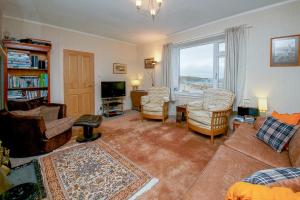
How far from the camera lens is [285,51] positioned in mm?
2689

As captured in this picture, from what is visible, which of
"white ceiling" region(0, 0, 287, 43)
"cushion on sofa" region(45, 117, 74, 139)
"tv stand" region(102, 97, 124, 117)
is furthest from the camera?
"tv stand" region(102, 97, 124, 117)

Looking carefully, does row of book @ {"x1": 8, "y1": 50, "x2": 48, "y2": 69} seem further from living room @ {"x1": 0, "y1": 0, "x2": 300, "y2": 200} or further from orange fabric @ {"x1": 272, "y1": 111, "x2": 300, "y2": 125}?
orange fabric @ {"x1": 272, "y1": 111, "x2": 300, "y2": 125}

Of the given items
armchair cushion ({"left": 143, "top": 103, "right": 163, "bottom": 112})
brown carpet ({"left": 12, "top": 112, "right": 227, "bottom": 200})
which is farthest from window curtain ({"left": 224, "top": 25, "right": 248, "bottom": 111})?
armchair cushion ({"left": 143, "top": 103, "right": 163, "bottom": 112})

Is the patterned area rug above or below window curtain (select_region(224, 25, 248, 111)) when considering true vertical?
below

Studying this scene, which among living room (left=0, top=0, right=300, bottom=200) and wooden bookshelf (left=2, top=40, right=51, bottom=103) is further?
wooden bookshelf (left=2, top=40, right=51, bottom=103)

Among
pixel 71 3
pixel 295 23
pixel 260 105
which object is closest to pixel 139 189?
pixel 260 105

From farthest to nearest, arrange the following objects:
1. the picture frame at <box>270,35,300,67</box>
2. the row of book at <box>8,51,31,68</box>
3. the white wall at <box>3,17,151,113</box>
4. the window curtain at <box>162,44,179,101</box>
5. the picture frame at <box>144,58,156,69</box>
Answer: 1. the picture frame at <box>144,58,156,69</box>
2. the window curtain at <box>162,44,179,101</box>
3. the white wall at <box>3,17,151,113</box>
4. the row of book at <box>8,51,31,68</box>
5. the picture frame at <box>270,35,300,67</box>

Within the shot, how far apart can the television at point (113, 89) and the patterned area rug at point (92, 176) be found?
8.49ft

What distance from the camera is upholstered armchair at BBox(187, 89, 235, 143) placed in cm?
286

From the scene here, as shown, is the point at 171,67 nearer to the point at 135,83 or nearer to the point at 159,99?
the point at 159,99

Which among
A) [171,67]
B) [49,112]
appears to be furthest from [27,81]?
[171,67]

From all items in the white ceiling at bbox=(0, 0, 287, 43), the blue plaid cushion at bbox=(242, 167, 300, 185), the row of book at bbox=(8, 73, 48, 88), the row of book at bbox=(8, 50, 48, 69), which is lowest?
the blue plaid cushion at bbox=(242, 167, 300, 185)

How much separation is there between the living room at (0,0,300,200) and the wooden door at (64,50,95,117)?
0.03 meters

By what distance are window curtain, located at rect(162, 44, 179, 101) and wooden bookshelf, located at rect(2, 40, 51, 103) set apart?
307 cm
